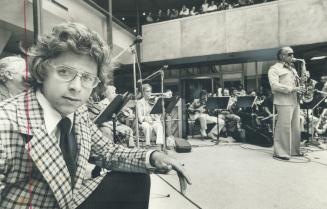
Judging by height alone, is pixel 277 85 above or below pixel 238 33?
below

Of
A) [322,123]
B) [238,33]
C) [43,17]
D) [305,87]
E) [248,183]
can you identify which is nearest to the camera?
[248,183]

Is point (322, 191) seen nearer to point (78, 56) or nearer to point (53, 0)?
point (78, 56)

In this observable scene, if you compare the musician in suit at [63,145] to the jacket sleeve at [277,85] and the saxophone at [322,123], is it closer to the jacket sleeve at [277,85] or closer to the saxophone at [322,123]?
the jacket sleeve at [277,85]

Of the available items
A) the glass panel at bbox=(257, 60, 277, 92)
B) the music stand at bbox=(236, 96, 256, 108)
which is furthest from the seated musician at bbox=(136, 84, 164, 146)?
the glass panel at bbox=(257, 60, 277, 92)

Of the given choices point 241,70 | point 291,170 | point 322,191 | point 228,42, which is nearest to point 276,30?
point 228,42

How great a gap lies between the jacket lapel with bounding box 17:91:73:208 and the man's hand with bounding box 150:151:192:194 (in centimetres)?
39

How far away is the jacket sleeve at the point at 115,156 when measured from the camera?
4.03 feet

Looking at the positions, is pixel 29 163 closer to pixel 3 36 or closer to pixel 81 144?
pixel 81 144

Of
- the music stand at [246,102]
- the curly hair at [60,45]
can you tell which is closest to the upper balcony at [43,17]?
the curly hair at [60,45]

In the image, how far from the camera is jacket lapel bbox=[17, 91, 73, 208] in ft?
2.94

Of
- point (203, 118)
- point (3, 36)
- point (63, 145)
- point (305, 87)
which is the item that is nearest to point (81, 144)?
point (63, 145)

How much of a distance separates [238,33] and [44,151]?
923cm

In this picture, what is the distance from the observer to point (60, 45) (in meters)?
1.03

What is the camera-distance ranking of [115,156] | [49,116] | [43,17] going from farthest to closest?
1. [43,17]
2. [115,156]
3. [49,116]
